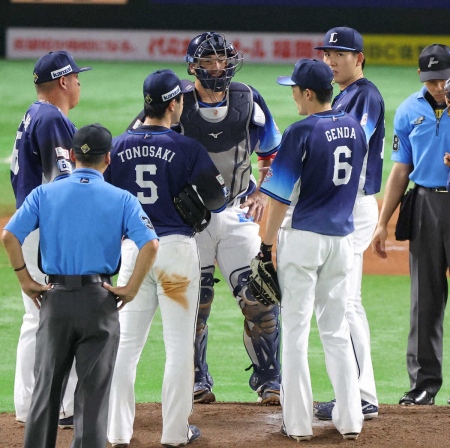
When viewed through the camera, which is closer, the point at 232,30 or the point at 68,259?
the point at 68,259

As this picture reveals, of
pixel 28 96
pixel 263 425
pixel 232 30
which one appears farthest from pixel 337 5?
pixel 263 425

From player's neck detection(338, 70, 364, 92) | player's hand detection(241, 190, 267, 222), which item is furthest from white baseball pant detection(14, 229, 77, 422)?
player's neck detection(338, 70, 364, 92)

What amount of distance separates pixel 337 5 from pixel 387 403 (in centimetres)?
1465

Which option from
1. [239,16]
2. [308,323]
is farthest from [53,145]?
[239,16]

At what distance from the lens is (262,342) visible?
241 inches

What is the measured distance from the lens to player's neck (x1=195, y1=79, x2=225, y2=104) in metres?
5.88

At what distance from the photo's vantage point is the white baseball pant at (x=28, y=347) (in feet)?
18.1

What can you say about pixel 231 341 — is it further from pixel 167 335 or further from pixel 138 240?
pixel 138 240

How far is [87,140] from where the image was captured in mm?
4594

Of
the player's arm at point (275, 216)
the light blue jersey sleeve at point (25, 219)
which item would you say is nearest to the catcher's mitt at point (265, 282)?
the player's arm at point (275, 216)

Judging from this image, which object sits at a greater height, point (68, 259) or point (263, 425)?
point (68, 259)

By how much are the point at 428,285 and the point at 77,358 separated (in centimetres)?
274

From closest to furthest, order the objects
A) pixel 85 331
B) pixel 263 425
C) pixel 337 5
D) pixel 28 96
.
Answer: pixel 85 331 → pixel 263 425 → pixel 28 96 → pixel 337 5

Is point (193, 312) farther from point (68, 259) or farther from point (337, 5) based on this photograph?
point (337, 5)
